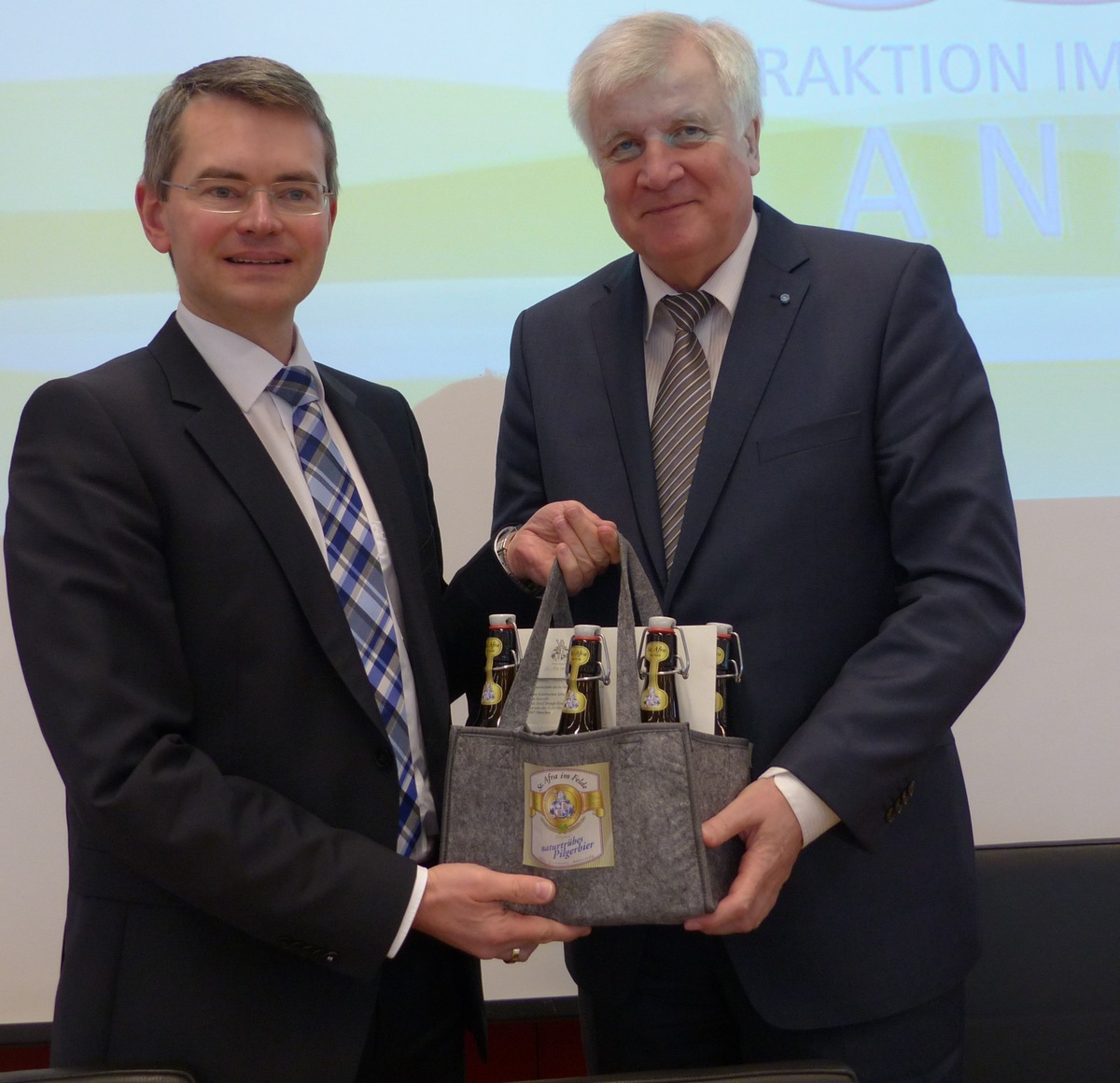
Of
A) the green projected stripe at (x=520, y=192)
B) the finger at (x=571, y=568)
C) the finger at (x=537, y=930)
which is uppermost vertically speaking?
the green projected stripe at (x=520, y=192)

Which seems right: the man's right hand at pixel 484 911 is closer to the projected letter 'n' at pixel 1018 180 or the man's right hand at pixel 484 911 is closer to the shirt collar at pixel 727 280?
the shirt collar at pixel 727 280

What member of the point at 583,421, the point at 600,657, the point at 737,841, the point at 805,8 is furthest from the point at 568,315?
the point at 805,8

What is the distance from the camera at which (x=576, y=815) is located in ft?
4.69

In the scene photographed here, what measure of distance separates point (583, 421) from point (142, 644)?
30.7 inches

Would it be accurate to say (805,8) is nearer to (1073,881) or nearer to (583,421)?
(583,421)

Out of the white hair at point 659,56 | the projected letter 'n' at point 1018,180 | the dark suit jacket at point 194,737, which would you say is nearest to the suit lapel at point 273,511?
the dark suit jacket at point 194,737

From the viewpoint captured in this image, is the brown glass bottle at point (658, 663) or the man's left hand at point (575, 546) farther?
the man's left hand at point (575, 546)

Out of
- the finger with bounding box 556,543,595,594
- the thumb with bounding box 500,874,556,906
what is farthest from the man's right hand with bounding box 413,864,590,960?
the finger with bounding box 556,543,595,594

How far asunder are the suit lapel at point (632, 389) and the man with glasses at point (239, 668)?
0.11m

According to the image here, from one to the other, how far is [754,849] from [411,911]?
0.44 metres

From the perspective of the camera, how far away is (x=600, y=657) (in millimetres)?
1521

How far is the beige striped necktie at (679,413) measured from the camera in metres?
1.76

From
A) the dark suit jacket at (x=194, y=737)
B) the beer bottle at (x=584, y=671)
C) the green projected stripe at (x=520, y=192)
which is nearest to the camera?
the dark suit jacket at (x=194, y=737)

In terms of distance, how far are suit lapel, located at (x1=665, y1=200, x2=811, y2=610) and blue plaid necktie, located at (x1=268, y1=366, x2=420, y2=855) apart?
418 mm
